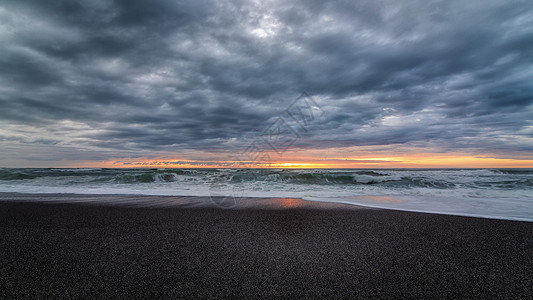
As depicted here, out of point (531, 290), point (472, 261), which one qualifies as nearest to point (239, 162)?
point (472, 261)

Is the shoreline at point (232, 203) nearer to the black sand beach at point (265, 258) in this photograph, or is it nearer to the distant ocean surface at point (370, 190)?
the distant ocean surface at point (370, 190)

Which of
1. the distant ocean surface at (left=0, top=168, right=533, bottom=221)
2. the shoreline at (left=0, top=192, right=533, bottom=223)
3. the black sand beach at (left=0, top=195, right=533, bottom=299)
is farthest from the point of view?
the distant ocean surface at (left=0, top=168, right=533, bottom=221)

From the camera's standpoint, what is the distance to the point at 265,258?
2.51 meters

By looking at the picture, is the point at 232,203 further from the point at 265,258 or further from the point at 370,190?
the point at 370,190

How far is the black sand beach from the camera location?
188 cm

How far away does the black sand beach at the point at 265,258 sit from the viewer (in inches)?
73.9

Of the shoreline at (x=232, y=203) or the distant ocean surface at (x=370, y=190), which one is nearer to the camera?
the shoreline at (x=232, y=203)

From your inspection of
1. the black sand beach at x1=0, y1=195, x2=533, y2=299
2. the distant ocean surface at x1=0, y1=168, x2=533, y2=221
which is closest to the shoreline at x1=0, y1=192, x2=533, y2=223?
the distant ocean surface at x1=0, y1=168, x2=533, y2=221

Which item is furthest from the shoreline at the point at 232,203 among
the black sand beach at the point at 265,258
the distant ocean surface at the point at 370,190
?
the black sand beach at the point at 265,258

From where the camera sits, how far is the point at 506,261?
2.43 meters

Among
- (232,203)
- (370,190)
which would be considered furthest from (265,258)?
(370,190)

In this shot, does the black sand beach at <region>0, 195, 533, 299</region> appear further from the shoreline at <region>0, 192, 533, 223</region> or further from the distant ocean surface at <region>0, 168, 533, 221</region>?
the distant ocean surface at <region>0, 168, 533, 221</region>

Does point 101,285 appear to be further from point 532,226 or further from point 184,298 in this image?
point 532,226

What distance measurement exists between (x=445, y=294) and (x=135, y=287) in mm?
2324
